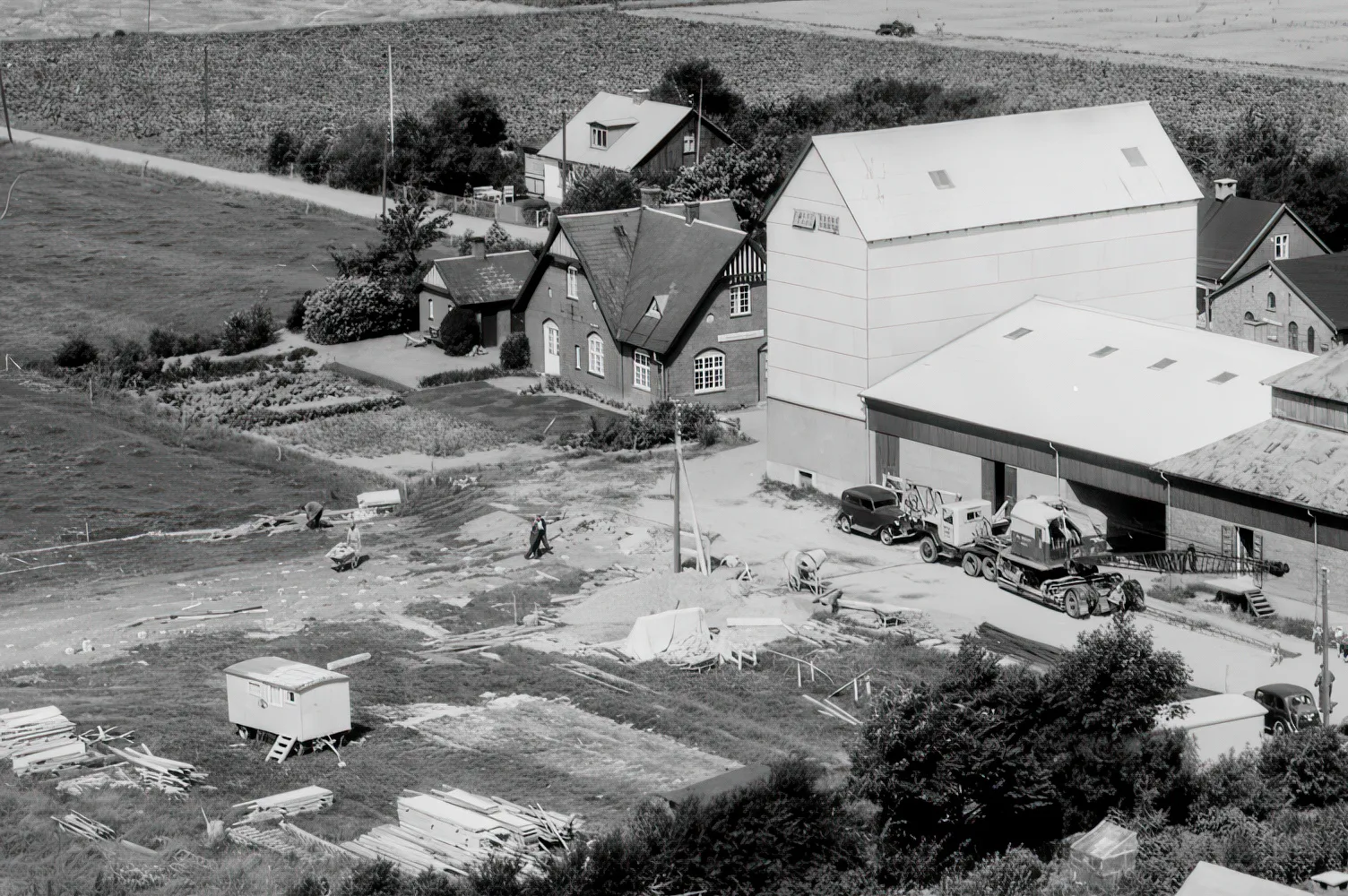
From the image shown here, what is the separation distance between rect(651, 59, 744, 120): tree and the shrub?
27295 millimetres

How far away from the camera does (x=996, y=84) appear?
120m

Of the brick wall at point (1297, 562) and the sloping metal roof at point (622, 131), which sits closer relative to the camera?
the brick wall at point (1297, 562)

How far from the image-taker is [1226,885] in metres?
25.1

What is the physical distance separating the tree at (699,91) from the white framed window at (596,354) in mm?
33192

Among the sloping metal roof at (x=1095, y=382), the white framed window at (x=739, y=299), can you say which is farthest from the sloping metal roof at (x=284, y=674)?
the white framed window at (x=739, y=299)

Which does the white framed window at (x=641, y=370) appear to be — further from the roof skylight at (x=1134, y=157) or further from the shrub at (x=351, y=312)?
the roof skylight at (x=1134, y=157)

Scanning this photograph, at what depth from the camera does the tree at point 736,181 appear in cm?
7950

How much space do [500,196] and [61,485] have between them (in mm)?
42966

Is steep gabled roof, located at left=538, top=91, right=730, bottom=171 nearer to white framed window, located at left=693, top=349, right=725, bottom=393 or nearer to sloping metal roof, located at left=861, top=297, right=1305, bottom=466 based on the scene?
white framed window, located at left=693, top=349, right=725, bottom=393

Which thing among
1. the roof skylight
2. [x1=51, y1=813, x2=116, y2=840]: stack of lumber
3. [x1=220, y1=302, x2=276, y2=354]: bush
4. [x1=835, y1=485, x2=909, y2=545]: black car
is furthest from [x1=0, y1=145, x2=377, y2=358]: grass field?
[x1=51, y1=813, x2=116, y2=840]: stack of lumber

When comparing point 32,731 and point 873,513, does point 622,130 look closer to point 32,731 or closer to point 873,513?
point 873,513

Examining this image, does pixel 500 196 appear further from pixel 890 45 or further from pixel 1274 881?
pixel 1274 881

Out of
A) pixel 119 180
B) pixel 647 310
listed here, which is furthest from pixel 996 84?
pixel 647 310

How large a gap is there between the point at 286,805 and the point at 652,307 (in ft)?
111
